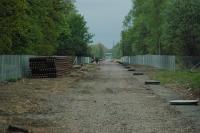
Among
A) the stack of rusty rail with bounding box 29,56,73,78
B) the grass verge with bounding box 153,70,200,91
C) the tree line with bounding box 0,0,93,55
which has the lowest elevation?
the grass verge with bounding box 153,70,200,91

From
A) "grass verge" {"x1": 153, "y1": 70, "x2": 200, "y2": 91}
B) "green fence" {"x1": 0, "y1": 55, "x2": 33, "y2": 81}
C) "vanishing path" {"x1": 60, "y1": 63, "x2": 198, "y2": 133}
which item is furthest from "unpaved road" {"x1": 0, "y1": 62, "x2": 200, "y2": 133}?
"green fence" {"x1": 0, "y1": 55, "x2": 33, "y2": 81}

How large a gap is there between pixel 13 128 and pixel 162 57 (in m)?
53.5

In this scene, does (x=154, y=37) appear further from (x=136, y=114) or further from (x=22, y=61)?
(x=136, y=114)

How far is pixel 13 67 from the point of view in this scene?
3678cm

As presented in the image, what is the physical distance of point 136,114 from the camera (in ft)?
53.7

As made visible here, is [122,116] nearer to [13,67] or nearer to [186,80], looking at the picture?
[186,80]

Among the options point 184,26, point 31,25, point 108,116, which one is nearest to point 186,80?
point 31,25

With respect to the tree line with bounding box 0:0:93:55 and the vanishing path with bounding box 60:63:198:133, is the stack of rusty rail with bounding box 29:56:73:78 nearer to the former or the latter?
the tree line with bounding box 0:0:93:55

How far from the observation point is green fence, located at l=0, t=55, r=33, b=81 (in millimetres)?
33656

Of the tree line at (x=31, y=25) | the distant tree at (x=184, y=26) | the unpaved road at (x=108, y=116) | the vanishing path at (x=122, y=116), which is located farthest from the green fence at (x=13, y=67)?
the distant tree at (x=184, y=26)

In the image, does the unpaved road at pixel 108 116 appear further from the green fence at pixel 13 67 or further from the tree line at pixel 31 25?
the green fence at pixel 13 67

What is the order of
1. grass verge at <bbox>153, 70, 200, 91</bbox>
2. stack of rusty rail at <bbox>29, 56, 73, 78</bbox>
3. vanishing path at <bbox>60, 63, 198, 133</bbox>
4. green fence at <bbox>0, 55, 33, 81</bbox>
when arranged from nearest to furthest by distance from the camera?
vanishing path at <bbox>60, 63, 198, 133</bbox> → grass verge at <bbox>153, 70, 200, 91</bbox> → green fence at <bbox>0, 55, 33, 81</bbox> → stack of rusty rail at <bbox>29, 56, 73, 78</bbox>

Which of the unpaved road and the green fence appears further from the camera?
the green fence

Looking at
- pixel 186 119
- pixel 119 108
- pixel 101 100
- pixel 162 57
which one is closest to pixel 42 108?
pixel 119 108
